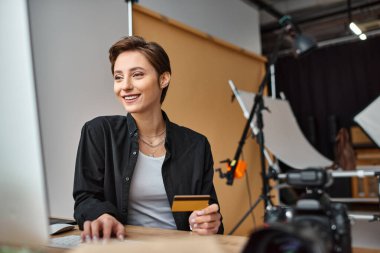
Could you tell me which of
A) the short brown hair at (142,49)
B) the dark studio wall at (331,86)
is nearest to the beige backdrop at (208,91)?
the short brown hair at (142,49)

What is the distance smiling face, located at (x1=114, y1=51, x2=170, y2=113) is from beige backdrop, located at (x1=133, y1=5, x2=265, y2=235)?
28.5 inches

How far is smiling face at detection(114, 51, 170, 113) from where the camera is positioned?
1.12 meters

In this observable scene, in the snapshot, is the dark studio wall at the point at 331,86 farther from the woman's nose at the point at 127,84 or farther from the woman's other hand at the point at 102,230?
the woman's other hand at the point at 102,230

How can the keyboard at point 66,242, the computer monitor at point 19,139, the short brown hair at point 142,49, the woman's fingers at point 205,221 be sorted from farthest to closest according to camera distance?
the short brown hair at point 142,49 → the woman's fingers at point 205,221 → the keyboard at point 66,242 → the computer monitor at point 19,139

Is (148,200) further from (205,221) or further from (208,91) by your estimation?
(208,91)

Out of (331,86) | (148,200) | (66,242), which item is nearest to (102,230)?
(66,242)

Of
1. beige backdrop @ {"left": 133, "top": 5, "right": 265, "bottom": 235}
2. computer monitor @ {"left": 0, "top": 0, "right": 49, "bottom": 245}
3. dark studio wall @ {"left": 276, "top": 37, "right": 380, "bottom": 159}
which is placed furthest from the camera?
dark studio wall @ {"left": 276, "top": 37, "right": 380, "bottom": 159}

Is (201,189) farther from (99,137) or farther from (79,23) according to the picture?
(79,23)

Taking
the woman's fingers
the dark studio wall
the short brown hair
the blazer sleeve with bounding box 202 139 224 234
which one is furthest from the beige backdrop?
the dark studio wall

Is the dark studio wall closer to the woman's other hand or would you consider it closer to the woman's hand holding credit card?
the woman's hand holding credit card

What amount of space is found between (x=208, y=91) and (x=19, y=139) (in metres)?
1.99

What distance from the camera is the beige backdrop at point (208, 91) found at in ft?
6.73

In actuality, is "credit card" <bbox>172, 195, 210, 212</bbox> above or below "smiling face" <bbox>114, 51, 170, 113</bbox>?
below

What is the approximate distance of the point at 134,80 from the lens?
1125 mm
